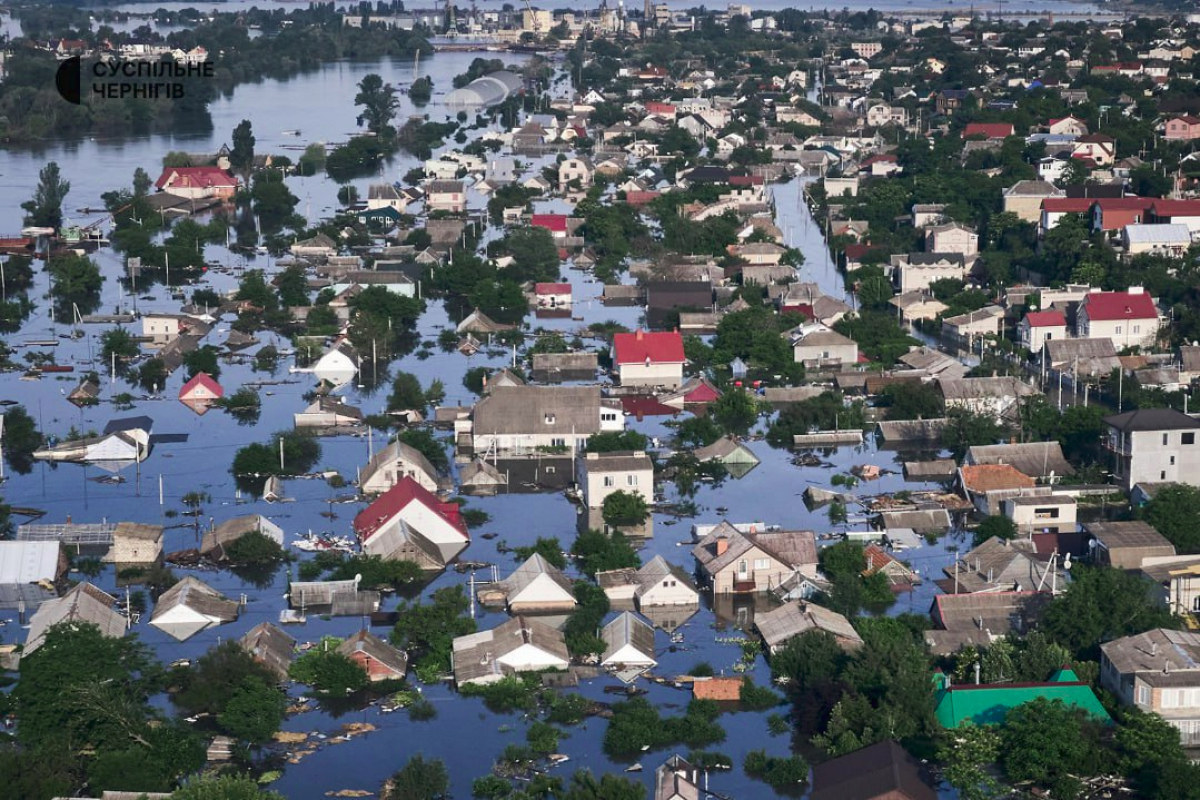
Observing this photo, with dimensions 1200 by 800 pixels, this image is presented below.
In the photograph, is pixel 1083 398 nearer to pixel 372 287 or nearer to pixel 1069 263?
pixel 1069 263

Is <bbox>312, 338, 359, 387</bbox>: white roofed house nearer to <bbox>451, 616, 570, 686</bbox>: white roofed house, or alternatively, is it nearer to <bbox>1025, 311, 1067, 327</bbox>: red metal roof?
<bbox>1025, 311, 1067, 327</bbox>: red metal roof

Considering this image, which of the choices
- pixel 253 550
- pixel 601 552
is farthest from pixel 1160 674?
pixel 253 550

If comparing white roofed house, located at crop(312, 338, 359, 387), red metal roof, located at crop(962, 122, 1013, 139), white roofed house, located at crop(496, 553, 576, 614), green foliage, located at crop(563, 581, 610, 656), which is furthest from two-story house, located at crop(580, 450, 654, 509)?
red metal roof, located at crop(962, 122, 1013, 139)

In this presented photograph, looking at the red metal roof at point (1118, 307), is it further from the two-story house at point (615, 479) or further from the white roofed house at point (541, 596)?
the white roofed house at point (541, 596)

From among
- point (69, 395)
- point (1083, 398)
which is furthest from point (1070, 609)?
point (69, 395)

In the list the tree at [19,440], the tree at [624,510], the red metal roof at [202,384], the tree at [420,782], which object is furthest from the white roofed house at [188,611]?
the red metal roof at [202,384]

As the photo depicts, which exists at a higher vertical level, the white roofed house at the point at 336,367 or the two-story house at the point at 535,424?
the two-story house at the point at 535,424
